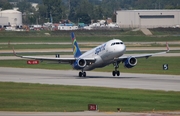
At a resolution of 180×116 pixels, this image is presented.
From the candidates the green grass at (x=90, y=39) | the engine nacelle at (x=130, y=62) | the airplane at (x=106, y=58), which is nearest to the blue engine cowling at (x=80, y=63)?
the airplane at (x=106, y=58)

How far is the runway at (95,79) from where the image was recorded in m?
61.0

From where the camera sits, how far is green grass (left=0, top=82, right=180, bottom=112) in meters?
43.9

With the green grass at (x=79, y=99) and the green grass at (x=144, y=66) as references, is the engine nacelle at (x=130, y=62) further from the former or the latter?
the green grass at (x=79, y=99)

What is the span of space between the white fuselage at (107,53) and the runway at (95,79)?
1723mm

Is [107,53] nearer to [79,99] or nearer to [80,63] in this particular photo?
[80,63]

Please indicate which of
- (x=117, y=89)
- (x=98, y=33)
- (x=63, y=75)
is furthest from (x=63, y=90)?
(x=98, y=33)

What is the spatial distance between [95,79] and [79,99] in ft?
64.2

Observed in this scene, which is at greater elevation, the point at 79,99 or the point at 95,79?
the point at 79,99

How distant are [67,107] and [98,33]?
13918cm

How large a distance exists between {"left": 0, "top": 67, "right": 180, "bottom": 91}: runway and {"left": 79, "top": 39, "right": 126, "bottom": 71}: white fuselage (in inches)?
67.9

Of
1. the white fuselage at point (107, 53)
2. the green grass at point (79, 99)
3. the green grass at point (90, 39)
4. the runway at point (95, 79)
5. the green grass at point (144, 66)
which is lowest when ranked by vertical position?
the green grass at point (90, 39)

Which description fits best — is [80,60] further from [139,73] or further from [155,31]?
[155,31]

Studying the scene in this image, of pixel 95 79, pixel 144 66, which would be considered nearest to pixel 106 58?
pixel 95 79

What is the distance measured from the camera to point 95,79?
226 feet
